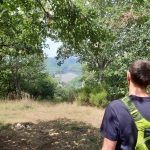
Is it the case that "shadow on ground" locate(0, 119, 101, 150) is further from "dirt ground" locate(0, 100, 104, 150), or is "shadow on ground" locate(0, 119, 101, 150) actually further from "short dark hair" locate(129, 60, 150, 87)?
"short dark hair" locate(129, 60, 150, 87)

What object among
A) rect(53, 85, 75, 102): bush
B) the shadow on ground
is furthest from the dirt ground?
rect(53, 85, 75, 102): bush

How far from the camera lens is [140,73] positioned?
372 cm

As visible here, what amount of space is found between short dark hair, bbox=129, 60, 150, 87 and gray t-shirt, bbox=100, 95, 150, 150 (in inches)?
5.7

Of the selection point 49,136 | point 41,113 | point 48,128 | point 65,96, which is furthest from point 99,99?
point 49,136

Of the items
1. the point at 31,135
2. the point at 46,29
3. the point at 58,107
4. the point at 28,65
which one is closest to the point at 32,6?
the point at 46,29

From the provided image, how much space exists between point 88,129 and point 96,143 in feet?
7.04

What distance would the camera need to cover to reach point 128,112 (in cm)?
366

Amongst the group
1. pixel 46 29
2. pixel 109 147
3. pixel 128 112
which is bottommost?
pixel 109 147

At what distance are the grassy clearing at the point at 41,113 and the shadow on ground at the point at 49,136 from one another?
1187 mm

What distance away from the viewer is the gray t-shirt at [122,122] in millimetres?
3646

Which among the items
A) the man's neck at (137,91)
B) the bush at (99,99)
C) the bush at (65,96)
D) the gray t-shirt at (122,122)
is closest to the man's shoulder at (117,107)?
the gray t-shirt at (122,122)

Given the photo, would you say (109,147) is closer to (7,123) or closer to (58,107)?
(7,123)

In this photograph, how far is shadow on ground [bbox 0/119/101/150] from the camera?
12.4 metres

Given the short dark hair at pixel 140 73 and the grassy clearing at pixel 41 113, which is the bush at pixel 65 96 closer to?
the grassy clearing at pixel 41 113
